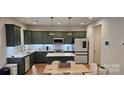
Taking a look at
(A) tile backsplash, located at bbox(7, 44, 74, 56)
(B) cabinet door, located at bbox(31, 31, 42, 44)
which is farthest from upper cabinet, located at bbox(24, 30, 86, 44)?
(A) tile backsplash, located at bbox(7, 44, 74, 56)

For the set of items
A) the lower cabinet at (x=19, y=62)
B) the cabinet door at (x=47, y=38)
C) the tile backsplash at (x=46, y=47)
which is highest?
the cabinet door at (x=47, y=38)

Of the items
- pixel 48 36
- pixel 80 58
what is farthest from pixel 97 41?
pixel 48 36

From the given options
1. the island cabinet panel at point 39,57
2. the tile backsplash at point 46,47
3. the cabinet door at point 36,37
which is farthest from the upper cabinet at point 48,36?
the island cabinet panel at point 39,57

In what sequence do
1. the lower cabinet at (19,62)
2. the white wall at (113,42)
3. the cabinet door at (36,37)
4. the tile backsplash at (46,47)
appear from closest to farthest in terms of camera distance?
the white wall at (113,42) → the lower cabinet at (19,62) → the tile backsplash at (46,47) → the cabinet door at (36,37)

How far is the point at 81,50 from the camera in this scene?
5.75 metres

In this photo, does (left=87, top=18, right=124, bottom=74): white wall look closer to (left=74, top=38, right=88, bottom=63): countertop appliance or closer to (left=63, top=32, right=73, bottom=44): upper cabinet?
(left=74, top=38, right=88, bottom=63): countertop appliance

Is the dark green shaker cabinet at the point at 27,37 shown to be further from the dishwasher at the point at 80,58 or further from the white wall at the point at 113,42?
the white wall at the point at 113,42

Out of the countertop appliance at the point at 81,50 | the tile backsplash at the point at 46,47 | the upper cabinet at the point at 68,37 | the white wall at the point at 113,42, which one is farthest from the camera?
the tile backsplash at the point at 46,47

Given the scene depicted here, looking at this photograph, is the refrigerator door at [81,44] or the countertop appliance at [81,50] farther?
the refrigerator door at [81,44]

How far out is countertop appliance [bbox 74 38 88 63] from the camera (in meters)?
5.25

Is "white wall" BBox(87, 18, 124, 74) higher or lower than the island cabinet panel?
higher

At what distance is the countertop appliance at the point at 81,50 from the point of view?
525 centimetres
